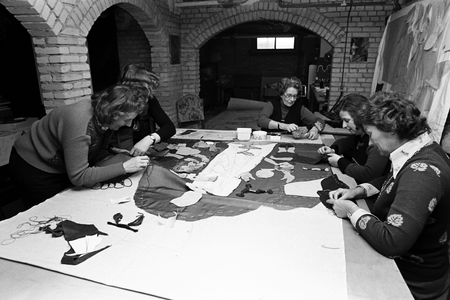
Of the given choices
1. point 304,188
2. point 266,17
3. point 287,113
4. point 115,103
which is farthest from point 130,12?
point 304,188

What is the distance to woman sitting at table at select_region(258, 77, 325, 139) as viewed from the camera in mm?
3367

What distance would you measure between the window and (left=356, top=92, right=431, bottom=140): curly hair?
39.9ft

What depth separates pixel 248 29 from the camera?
10.6m

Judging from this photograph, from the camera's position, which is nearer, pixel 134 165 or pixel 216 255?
pixel 216 255

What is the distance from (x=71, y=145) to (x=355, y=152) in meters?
2.11

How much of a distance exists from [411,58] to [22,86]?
17.0 ft

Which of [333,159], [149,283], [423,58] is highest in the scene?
[423,58]

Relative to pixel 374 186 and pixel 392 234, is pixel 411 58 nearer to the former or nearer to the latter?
pixel 374 186

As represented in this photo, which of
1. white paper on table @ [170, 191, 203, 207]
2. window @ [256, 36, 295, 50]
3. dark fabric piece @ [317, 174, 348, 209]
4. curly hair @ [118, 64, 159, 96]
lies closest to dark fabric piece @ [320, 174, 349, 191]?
dark fabric piece @ [317, 174, 348, 209]

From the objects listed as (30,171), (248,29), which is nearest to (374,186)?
(30,171)

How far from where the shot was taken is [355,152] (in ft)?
8.49

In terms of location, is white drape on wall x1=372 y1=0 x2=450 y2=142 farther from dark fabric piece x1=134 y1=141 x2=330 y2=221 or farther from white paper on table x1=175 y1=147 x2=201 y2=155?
white paper on table x1=175 y1=147 x2=201 y2=155

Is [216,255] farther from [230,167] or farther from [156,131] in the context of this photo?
[156,131]

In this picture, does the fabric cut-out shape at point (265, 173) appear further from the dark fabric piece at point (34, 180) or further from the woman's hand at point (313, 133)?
the dark fabric piece at point (34, 180)
